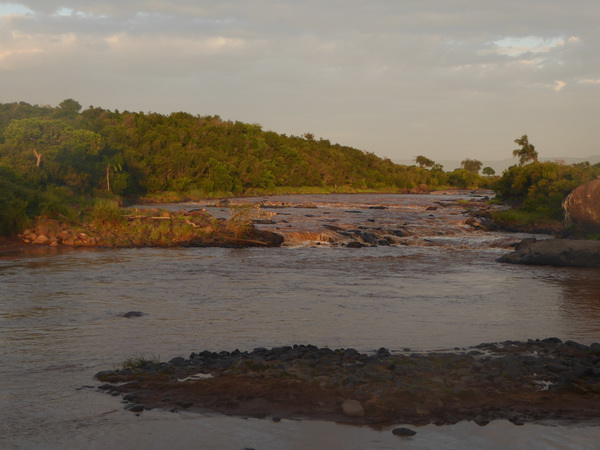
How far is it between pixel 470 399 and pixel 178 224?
2438cm

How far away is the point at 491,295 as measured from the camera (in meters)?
18.0

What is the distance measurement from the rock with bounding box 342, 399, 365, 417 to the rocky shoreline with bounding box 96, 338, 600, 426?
0.04 ft

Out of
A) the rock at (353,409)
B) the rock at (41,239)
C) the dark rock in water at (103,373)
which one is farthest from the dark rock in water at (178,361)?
the rock at (41,239)

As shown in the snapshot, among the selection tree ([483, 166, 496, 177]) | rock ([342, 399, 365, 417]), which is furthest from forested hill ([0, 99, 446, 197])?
tree ([483, 166, 496, 177])

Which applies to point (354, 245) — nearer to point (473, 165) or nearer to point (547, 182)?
point (547, 182)

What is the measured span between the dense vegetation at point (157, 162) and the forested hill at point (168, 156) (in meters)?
0.13

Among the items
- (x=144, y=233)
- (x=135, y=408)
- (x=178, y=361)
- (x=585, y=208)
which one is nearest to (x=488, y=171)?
(x=585, y=208)

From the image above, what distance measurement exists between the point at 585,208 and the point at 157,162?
58.4 meters

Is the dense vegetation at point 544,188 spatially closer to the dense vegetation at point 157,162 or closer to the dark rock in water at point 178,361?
the dense vegetation at point 157,162

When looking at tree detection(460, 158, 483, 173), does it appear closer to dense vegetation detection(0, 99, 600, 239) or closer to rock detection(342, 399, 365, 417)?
dense vegetation detection(0, 99, 600, 239)

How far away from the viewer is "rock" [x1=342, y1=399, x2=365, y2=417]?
7641mm

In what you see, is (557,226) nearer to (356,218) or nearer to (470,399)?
(356,218)

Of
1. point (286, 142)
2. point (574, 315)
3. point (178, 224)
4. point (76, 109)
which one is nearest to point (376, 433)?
point (574, 315)

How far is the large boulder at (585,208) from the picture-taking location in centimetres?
2872
